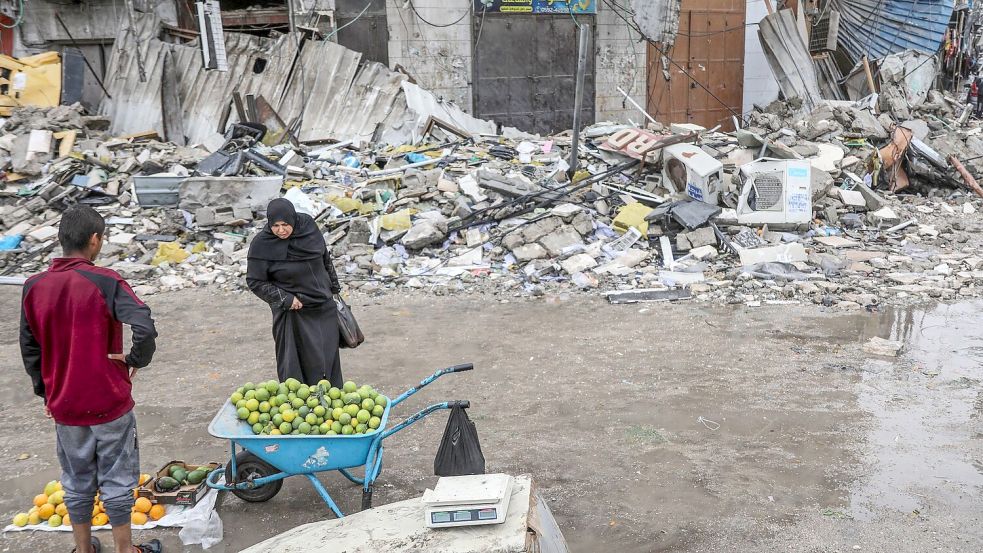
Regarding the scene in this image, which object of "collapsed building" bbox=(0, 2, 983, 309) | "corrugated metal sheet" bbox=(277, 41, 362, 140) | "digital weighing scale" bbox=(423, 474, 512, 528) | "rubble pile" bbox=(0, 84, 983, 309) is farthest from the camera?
"corrugated metal sheet" bbox=(277, 41, 362, 140)

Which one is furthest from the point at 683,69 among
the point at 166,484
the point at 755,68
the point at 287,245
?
the point at 166,484

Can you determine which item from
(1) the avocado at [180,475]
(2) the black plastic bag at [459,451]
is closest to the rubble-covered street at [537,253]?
(1) the avocado at [180,475]

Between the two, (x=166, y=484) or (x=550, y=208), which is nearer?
→ (x=166, y=484)

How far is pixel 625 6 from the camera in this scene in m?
16.2

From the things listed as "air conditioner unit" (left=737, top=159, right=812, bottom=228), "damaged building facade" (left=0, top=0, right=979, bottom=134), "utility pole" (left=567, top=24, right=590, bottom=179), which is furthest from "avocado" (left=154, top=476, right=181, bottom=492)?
"damaged building facade" (left=0, top=0, right=979, bottom=134)

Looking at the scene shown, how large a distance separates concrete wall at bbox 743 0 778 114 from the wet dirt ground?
11372 millimetres

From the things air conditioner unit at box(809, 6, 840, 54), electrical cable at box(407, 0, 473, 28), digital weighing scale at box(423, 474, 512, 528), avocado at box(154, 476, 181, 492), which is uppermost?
electrical cable at box(407, 0, 473, 28)

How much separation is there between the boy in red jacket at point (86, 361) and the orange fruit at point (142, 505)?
0.49 metres

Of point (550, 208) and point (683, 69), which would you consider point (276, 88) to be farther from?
point (683, 69)

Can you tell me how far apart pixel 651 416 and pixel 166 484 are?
9.95ft

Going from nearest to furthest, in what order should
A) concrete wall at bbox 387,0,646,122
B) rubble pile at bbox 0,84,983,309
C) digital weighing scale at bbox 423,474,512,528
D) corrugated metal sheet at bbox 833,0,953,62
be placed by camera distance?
digital weighing scale at bbox 423,474,512,528 < rubble pile at bbox 0,84,983,309 < concrete wall at bbox 387,0,646,122 < corrugated metal sheet at bbox 833,0,953,62

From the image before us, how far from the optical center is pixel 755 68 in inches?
701

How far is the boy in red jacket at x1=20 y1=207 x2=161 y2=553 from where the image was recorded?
334cm

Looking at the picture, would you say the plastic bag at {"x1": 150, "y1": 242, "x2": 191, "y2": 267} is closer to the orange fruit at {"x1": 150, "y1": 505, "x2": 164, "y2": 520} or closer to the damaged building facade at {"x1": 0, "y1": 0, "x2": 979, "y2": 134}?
the damaged building facade at {"x1": 0, "y1": 0, "x2": 979, "y2": 134}
